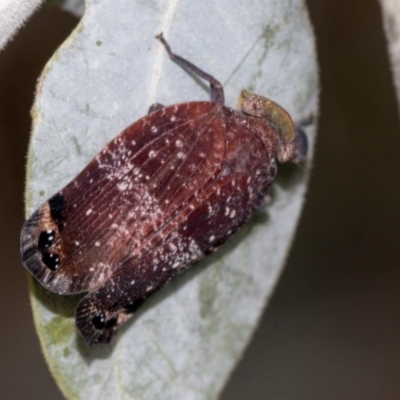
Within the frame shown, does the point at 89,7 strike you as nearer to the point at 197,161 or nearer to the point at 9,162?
the point at 197,161

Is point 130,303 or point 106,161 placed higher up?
point 106,161

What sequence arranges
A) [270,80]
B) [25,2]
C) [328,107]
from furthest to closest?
[328,107]
[270,80]
[25,2]

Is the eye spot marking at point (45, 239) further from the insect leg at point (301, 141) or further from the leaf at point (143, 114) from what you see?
the insect leg at point (301, 141)

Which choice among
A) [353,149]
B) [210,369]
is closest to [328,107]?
[353,149]

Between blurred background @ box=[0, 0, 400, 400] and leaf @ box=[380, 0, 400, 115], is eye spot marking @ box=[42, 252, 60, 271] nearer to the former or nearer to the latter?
leaf @ box=[380, 0, 400, 115]

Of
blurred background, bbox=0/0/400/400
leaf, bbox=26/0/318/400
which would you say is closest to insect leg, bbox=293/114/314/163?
leaf, bbox=26/0/318/400

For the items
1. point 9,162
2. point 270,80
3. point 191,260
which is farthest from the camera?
point 9,162

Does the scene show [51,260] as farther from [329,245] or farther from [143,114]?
[329,245]
